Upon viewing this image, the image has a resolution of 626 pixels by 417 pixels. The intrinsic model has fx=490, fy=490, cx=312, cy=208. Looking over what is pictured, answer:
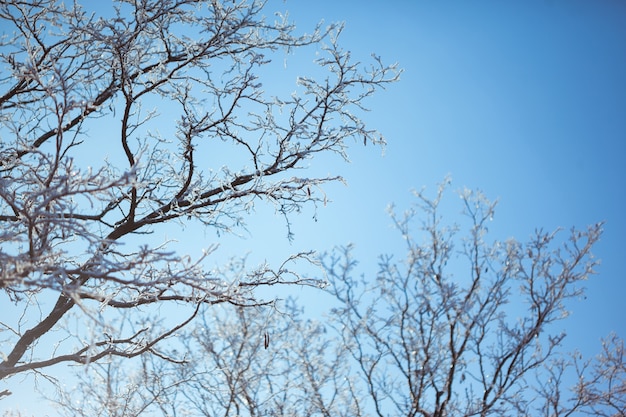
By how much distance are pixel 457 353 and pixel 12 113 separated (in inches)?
289

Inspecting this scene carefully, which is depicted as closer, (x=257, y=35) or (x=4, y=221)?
(x=4, y=221)

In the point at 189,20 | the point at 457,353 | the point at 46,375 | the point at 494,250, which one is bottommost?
the point at 46,375

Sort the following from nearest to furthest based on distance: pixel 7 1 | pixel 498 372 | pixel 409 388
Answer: pixel 7 1
pixel 409 388
pixel 498 372

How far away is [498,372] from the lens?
8508 mm

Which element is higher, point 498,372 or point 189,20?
point 189,20

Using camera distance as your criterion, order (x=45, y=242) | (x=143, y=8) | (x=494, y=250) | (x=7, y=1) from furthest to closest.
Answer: (x=494, y=250), (x=7, y=1), (x=143, y=8), (x=45, y=242)

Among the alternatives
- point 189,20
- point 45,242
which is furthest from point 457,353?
point 45,242

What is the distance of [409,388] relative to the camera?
26.1 feet

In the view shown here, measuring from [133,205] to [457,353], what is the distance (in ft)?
21.1

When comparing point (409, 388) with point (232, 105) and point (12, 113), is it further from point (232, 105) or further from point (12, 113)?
point (12, 113)

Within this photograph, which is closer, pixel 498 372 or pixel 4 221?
pixel 4 221

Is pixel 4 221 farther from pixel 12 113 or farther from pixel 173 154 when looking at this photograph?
pixel 173 154

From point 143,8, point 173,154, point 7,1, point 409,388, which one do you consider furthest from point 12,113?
point 409,388

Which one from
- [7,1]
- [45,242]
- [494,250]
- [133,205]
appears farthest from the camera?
[494,250]
